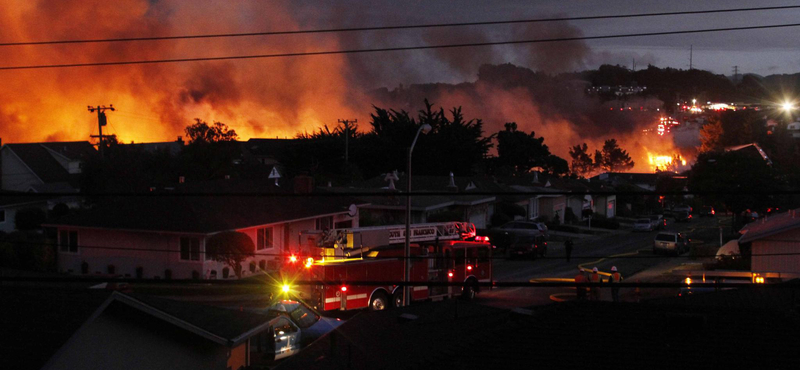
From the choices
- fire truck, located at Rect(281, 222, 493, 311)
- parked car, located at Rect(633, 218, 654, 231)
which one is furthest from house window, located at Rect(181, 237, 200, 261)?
parked car, located at Rect(633, 218, 654, 231)

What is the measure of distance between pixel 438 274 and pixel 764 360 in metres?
15.1

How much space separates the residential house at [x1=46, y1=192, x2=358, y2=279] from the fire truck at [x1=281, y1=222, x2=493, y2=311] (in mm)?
6473

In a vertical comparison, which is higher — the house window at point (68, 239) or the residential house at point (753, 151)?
the residential house at point (753, 151)

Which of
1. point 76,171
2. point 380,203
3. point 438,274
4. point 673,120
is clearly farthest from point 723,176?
point 673,120

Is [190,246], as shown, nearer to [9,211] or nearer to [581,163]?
[9,211]

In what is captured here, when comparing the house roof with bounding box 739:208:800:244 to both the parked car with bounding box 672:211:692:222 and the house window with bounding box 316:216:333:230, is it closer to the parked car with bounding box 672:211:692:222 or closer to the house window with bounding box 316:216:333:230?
the house window with bounding box 316:216:333:230

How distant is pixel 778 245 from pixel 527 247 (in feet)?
40.6

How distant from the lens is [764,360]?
816cm

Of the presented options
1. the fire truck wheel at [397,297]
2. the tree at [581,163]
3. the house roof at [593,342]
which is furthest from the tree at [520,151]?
the house roof at [593,342]

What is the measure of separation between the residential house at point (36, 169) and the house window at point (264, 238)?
85.2 ft

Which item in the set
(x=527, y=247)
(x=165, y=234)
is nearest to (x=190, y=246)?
(x=165, y=234)

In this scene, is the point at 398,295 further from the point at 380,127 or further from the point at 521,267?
the point at 380,127

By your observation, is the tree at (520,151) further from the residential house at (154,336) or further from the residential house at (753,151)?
the residential house at (154,336)

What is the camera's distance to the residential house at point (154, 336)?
33.0ft
